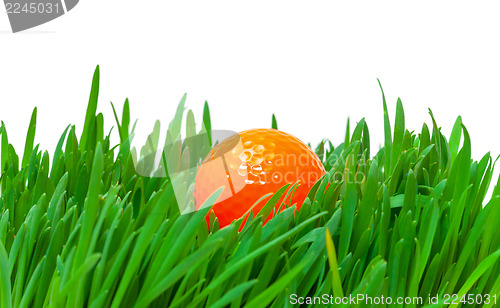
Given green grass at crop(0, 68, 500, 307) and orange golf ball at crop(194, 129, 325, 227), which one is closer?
green grass at crop(0, 68, 500, 307)

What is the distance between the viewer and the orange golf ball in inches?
27.0

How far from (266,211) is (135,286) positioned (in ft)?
0.52

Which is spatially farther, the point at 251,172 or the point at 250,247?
the point at 251,172

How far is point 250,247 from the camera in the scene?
486 millimetres

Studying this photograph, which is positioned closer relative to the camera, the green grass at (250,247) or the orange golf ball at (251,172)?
the green grass at (250,247)

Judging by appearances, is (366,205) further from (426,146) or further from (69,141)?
(69,141)

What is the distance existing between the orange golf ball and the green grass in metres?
0.04

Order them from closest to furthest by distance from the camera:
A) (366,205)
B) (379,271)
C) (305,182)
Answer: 1. (379,271)
2. (366,205)
3. (305,182)

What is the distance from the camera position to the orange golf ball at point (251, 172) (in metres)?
0.68

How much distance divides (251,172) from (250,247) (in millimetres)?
225

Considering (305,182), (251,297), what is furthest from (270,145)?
(251,297)

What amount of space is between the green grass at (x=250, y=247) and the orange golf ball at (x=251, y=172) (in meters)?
0.04

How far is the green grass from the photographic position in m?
0.46

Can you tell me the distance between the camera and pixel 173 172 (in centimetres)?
77
